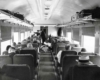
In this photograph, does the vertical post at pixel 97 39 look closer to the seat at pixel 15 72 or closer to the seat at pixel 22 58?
the seat at pixel 22 58

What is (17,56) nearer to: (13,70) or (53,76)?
(13,70)

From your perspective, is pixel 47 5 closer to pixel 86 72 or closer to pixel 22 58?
pixel 22 58

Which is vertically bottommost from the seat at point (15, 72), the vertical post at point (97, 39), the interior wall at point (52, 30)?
the seat at point (15, 72)

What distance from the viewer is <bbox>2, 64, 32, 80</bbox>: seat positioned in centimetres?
299

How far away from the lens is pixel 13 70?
3.04 m

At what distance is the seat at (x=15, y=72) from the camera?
2993 millimetres

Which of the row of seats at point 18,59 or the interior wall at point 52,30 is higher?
the interior wall at point 52,30

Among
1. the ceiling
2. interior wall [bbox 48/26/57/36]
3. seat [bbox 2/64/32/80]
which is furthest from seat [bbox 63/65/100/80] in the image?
interior wall [bbox 48/26/57/36]

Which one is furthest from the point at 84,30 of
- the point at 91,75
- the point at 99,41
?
the point at 91,75

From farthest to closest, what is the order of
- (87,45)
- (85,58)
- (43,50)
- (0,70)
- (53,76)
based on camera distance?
(43,50), (87,45), (53,76), (85,58), (0,70)

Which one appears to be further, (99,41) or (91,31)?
(91,31)

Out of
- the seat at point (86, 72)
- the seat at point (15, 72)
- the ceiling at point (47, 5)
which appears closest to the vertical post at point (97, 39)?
the ceiling at point (47, 5)

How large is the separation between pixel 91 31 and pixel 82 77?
3657 millimetres

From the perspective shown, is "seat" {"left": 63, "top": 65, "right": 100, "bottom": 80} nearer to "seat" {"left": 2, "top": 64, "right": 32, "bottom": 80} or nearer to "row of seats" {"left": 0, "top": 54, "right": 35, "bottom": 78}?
"seat" {"left": 2, "top": 64, "right": 32, "bottom": 80}
